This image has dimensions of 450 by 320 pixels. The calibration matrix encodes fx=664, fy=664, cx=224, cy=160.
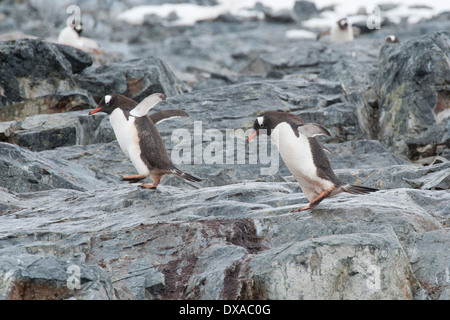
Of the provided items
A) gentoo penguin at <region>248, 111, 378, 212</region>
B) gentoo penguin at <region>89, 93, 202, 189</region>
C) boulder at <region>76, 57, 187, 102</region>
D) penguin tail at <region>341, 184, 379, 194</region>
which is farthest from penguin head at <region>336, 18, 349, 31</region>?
penguin tail at <region>341, 184, 379, 194</region>

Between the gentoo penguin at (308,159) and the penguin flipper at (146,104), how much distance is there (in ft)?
5.31

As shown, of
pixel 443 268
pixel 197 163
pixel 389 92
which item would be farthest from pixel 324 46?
pixel 443 268

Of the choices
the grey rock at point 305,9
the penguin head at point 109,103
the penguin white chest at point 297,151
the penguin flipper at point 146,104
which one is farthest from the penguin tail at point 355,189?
the grey rock at point 305,9

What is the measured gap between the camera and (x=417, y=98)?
13.6m

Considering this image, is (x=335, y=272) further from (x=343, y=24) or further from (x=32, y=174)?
(x=343, y=24)

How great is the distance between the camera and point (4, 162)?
9.95 meters

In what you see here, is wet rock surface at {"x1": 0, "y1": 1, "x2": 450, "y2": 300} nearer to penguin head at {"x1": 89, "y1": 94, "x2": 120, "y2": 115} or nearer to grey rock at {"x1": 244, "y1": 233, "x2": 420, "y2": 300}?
grey rock at {"x1": 244, "y1": 233, "x2": 420, "y2": 300}

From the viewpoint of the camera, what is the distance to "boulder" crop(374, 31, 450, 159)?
518 inches

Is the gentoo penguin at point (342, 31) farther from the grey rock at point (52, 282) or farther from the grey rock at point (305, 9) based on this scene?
the grey rock at point (52, 282)

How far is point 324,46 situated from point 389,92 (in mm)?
11640

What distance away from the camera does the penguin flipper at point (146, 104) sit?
8.34 meters

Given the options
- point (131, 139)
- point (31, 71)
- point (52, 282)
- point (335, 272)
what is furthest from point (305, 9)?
point (52, 282)

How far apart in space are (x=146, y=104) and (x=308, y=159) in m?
2.35
